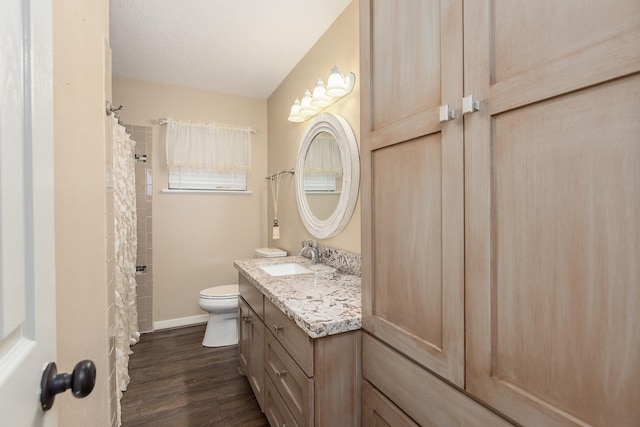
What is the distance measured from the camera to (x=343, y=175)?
6.46 feet

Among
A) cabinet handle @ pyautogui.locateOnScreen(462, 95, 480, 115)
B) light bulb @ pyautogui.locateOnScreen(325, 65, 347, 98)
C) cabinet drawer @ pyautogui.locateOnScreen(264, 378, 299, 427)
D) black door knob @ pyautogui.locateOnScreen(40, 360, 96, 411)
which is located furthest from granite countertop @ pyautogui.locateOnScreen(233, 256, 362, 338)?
light bulb @ pyautogui.locateOnScreen(325, 65, 347, 98)

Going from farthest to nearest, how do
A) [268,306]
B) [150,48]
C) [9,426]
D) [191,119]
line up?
[191,119]
[150,48]
[268,306]
[9,426]

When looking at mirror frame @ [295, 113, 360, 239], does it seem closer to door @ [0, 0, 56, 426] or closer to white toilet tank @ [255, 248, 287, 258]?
white toilet tank @ [255, 248, 287, 258]

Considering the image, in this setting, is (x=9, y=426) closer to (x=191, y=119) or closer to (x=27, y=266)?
(x=27, y=266)

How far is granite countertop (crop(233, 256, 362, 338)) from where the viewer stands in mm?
1103

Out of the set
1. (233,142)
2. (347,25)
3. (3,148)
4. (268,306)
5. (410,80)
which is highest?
(347,25)

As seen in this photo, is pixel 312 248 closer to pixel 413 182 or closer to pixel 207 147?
pixel 413 182

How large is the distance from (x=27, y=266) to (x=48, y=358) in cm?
20

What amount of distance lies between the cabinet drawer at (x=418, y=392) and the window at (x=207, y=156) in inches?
104

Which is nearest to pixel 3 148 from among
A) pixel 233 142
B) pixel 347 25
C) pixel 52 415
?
pixel 52 415

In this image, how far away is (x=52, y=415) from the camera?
0.54 m

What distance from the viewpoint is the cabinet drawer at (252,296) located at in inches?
66.6

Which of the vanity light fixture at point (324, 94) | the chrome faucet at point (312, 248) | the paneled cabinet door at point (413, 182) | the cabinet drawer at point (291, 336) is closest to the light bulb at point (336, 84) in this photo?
the vanity light fixture at point (324, 94)

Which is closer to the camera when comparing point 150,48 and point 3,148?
point 3,148
